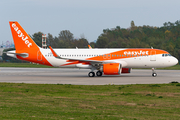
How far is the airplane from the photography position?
3172 centimetres

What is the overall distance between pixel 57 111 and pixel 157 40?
7190 centimetres

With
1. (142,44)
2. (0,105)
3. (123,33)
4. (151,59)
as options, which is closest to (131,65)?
(151,59)

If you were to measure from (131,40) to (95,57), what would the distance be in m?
46.4

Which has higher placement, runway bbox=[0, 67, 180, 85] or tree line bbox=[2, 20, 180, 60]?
tree line bbox=[2, 20, 180, 60]

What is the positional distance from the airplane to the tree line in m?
38.9

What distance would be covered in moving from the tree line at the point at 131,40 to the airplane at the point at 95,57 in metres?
38.9

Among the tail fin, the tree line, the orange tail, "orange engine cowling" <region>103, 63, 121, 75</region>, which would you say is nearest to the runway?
"orange engine cowling" <region>103, 63, 121, 75</region>

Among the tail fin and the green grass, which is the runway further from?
the green grass

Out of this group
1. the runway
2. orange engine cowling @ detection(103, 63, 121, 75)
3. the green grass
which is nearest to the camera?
the green grass

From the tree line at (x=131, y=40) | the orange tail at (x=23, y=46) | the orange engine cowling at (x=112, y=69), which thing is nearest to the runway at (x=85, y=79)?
the orange engine cowling at (x=112, y=69)

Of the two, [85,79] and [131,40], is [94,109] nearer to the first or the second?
[85,79]

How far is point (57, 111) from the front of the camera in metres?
10.8

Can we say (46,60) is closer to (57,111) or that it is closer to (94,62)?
(94,62)

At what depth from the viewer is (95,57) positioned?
3275cm
